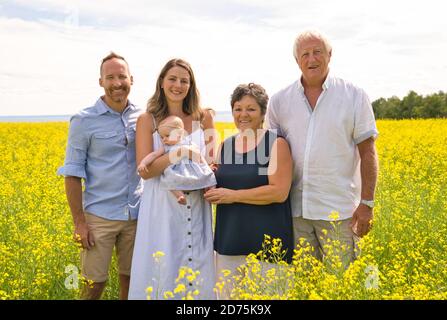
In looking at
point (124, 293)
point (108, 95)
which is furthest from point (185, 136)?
point (124, 293)

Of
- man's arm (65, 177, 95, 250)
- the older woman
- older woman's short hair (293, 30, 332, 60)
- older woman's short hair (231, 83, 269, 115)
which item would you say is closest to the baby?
the older woman

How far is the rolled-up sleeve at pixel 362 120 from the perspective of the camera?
350 centimetres

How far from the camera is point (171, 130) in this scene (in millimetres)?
3357

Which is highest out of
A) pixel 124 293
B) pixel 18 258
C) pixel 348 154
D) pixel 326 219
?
pixel 348 154

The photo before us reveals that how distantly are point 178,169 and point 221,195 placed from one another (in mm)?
352

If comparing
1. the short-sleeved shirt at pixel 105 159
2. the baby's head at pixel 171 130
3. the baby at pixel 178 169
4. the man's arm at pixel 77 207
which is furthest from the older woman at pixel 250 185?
the man's arm at pixel 77 207

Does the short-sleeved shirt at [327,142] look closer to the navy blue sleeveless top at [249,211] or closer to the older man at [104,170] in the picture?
the navy blue sleeveless top at [249,211]

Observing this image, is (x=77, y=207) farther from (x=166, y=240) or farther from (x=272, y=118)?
(x=272, y=118)

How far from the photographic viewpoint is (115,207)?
141 inches

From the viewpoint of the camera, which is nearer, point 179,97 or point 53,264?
point 179,97

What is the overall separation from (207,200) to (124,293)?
121 cm

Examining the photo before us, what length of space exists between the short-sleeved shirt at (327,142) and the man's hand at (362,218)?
57 mm
